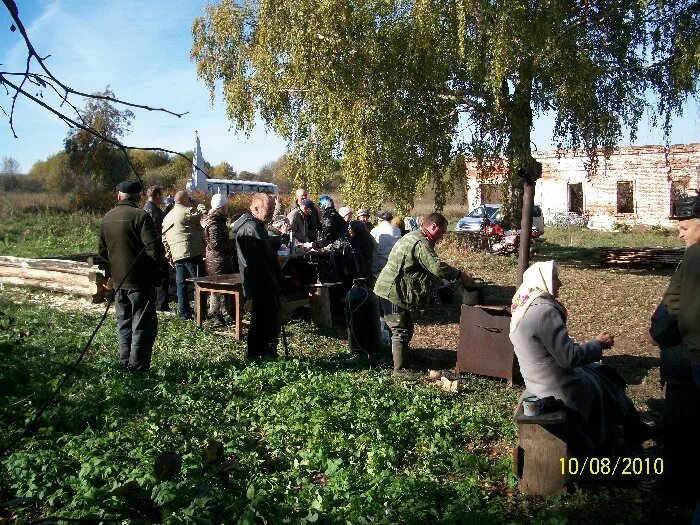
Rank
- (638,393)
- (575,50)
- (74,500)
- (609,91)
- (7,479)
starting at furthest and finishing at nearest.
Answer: (609,91) < (575,50) < (638,393) < (7,479) < (74,500)

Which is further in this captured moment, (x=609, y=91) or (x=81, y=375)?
(x=609, y=91)

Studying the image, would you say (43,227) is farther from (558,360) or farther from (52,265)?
(558,360)

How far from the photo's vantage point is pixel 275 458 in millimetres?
4664

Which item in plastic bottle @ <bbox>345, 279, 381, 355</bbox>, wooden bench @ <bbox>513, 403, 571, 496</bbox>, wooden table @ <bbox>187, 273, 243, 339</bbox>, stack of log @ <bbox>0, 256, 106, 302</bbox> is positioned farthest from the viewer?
stack of log @ <bbox>0, 256, 106, 302</bbox>

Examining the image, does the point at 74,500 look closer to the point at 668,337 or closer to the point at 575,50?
the point at 668,337

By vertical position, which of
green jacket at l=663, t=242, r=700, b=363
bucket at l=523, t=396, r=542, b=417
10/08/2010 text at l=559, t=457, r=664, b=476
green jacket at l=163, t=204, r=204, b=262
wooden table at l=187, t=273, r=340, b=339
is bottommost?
10/08/2010 text at l=559, t=457, r=664, b=476

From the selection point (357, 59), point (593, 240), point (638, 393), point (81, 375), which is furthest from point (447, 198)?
point (593, 240)

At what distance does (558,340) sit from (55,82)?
11.7 feet

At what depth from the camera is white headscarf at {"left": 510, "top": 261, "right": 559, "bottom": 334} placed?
450cm

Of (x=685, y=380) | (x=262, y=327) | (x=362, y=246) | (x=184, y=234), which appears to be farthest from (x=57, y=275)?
(x=685, y=380)

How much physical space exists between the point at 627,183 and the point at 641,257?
19.3 metres

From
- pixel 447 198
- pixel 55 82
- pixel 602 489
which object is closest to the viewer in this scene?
pixel 55 82

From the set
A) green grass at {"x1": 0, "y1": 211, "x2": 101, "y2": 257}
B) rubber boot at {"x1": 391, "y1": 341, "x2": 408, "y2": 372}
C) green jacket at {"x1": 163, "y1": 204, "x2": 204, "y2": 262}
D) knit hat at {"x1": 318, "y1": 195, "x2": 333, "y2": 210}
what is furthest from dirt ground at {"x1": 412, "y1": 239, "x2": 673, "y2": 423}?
green grass at {"x1": 0, "y1": 211, "x2": 101, "y2": 257}

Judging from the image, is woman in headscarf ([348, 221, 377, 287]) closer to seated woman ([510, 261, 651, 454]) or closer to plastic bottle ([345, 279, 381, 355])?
plastic bottle ([345, 279, 381, 355])
